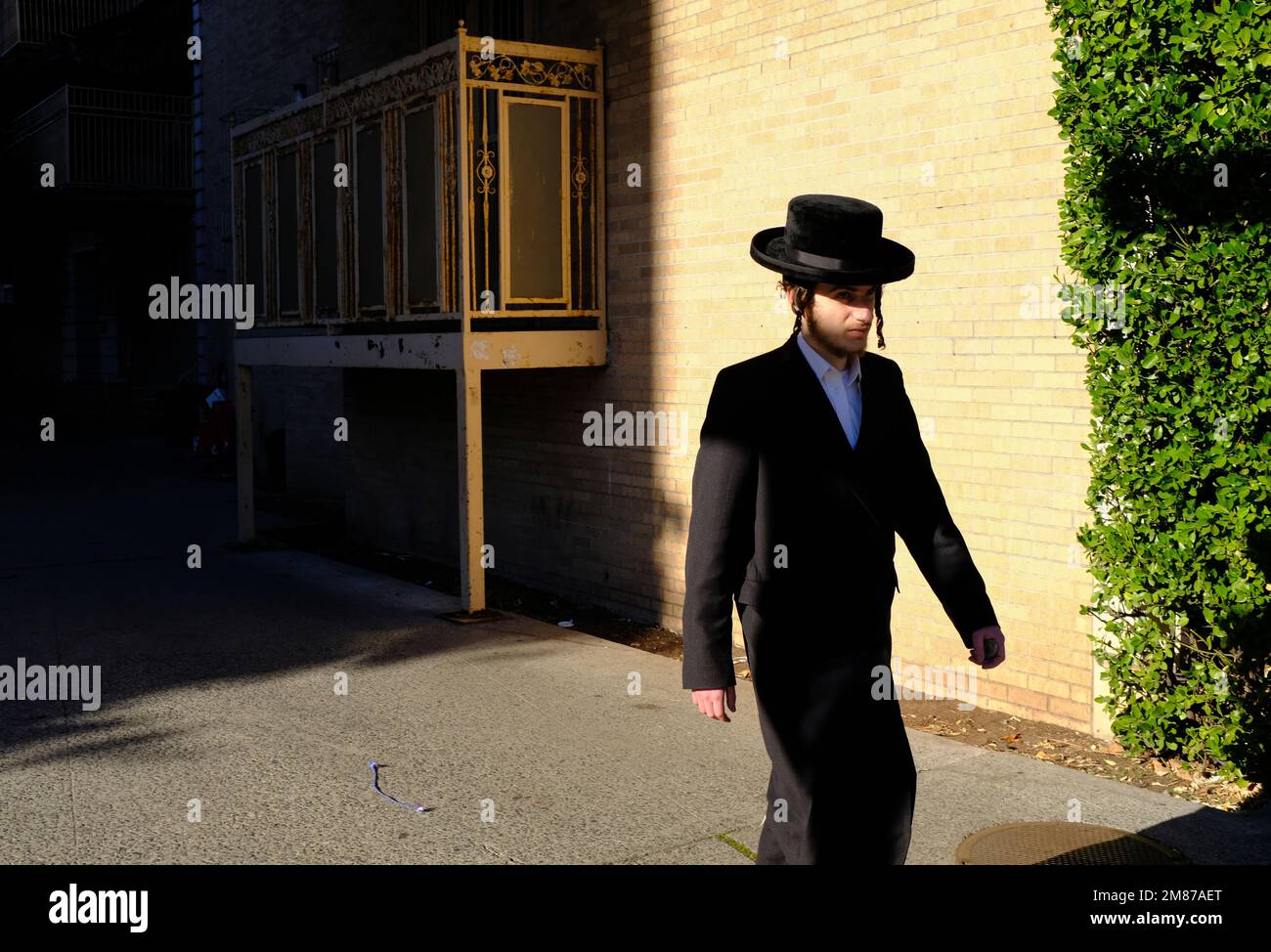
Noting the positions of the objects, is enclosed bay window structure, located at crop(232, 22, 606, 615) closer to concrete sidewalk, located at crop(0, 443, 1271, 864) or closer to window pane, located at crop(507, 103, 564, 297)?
window pane, located at crop(507, 103, 564, 297)

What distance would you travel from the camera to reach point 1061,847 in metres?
5.32

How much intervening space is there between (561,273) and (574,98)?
130 cm

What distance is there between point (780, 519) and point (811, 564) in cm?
15

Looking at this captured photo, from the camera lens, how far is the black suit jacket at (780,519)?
3812mm

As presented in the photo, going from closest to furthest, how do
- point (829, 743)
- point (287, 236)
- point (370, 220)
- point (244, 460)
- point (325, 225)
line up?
point (829, 743)
point (370, 220)
point (325, 225)
point (287, 236)
point (244, 460)

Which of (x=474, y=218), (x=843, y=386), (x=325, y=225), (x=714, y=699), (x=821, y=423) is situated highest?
(x=325, y=225)

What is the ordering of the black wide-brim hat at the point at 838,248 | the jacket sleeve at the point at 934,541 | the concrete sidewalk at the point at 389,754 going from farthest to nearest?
the concrete sidewalk at the point at 389,754
the jacket sleeve at the point at 934,541
the black wide-brim hat at the point at 838,248

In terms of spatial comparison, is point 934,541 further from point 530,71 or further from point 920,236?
point 530,71

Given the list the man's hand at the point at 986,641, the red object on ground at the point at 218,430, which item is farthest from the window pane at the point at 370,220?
the red object on ground at the point at 218,430

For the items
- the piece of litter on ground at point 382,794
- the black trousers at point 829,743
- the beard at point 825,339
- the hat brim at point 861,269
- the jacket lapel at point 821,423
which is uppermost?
the hat brim at point 861,269

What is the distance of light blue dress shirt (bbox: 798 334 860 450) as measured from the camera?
3.99 m

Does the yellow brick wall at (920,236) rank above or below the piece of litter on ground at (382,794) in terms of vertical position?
above

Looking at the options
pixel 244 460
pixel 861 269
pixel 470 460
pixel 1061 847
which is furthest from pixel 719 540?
pixel 244 460

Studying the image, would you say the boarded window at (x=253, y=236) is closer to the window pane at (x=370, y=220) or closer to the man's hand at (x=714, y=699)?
the window pane at (x=370, y=220)
